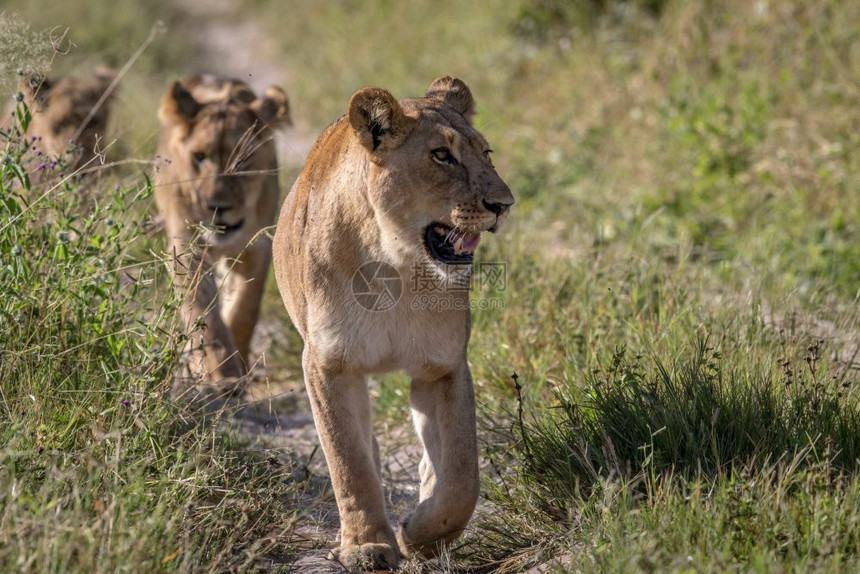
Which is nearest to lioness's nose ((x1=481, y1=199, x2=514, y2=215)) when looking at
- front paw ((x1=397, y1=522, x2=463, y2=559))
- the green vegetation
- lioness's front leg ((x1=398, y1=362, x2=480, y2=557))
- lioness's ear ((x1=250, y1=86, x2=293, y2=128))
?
lioness's front leg ((x1=398, y1=362, x2=480, y2=557))

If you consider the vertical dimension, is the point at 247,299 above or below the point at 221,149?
below

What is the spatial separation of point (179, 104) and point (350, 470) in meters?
3.25

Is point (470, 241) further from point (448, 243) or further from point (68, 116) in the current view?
point (68, 116)

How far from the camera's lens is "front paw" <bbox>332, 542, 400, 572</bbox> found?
3.63 metres

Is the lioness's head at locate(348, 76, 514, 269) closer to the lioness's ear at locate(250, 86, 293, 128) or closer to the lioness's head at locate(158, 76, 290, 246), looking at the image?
the lioness's head at locate(158, 76, 290, 246)

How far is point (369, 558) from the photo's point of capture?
143 inches

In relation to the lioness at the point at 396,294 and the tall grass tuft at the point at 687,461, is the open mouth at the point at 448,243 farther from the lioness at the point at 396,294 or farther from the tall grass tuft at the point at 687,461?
the tall grass tuft at the point at 687,461

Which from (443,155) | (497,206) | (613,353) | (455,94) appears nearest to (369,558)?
(497,206)

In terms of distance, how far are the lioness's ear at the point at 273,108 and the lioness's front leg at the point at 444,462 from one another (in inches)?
117

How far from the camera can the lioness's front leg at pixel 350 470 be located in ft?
12.1

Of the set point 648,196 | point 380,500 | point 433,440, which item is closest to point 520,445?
point 433,440

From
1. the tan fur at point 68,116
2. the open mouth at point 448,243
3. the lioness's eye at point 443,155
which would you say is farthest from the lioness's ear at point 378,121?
the tan fur at point 68,116

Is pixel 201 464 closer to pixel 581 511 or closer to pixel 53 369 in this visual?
pixel 53 369

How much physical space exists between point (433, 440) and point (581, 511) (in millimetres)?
671
